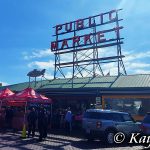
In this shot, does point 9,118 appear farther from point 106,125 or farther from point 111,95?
point 106,125

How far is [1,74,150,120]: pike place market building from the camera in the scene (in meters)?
23.6

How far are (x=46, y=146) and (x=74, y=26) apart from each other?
24850mm

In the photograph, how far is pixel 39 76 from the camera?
36250 millimetres

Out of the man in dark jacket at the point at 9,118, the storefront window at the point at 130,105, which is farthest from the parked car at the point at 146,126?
the man in dark jacket at the point at 9,118

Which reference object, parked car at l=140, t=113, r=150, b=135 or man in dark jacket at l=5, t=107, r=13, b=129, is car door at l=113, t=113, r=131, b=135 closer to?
parked car at l=140, t=113, r=150, b=135

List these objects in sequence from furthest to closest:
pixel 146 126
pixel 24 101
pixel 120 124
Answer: pixel 24 101, pixel 120 124, pixel 146 126

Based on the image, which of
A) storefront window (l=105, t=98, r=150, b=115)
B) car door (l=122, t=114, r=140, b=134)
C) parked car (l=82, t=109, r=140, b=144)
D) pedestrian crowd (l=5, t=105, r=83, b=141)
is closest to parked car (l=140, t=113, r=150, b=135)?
parked car (l=82, t=109, r=140, b=144)

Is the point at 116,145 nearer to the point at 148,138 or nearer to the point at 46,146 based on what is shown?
the point at 148,138

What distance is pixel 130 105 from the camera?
24250 millimetres

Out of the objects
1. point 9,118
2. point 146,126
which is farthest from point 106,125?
point 9,118

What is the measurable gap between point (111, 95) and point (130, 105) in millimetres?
1731

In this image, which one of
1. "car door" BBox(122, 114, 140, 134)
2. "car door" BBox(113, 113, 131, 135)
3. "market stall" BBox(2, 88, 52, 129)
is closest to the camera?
"car door" BBox(113, 113, 131, 135)

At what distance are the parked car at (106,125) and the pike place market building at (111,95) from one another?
5.52 metres

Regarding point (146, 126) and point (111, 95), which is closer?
point (146, 126)
